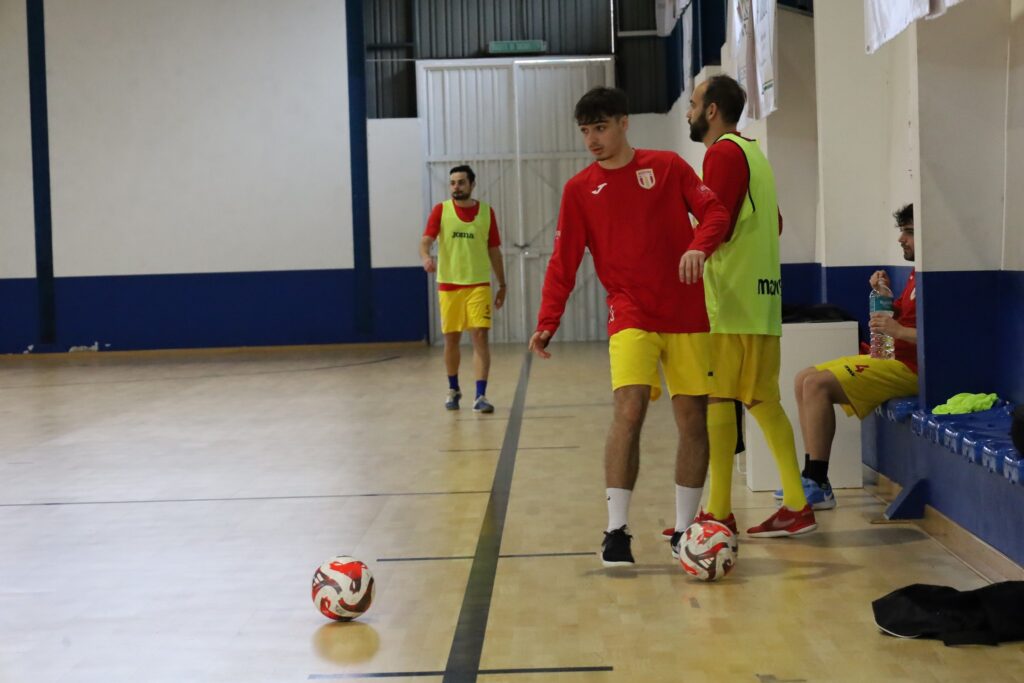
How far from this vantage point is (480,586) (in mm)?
4508

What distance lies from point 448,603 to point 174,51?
1512cm

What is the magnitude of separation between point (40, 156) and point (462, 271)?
407 inches

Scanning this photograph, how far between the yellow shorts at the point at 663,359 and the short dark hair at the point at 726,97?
924 millimetres

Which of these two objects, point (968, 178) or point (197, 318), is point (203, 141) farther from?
point (968, 178)

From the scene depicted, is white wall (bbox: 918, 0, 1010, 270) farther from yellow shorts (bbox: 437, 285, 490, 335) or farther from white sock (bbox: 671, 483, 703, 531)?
yellow shorts (bbox: 437, 285, 490, 335)

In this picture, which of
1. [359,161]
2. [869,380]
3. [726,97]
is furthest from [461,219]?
[359,161]

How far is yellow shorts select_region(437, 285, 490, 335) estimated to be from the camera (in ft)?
32.2

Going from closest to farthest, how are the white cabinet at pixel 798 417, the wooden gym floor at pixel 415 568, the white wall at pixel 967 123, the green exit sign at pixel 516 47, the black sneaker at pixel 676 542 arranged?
the wooden gym floor at pixel 415 568, the black sneaker at pixel 676 542, the white wall at pixel 967 123, the white cabinet at pixel 798 417, the green exit sign at pixel 516 47

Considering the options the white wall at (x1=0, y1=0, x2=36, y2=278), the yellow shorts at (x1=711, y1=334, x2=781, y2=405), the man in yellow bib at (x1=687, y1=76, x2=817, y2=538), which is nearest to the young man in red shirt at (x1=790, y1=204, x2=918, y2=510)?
the man in yellow bib at (x1=687, y1=76, x2=817, y2=538)

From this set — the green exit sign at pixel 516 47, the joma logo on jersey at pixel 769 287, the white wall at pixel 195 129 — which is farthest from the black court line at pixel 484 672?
the green exit sign at pixel 516 47

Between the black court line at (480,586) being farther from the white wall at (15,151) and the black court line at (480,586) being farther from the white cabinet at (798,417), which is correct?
the white wall at (15,151)

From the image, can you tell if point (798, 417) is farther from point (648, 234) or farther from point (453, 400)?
point (453, 400)

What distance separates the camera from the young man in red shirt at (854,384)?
5641 mm

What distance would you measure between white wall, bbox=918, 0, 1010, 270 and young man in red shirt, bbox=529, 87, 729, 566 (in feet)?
4.60
